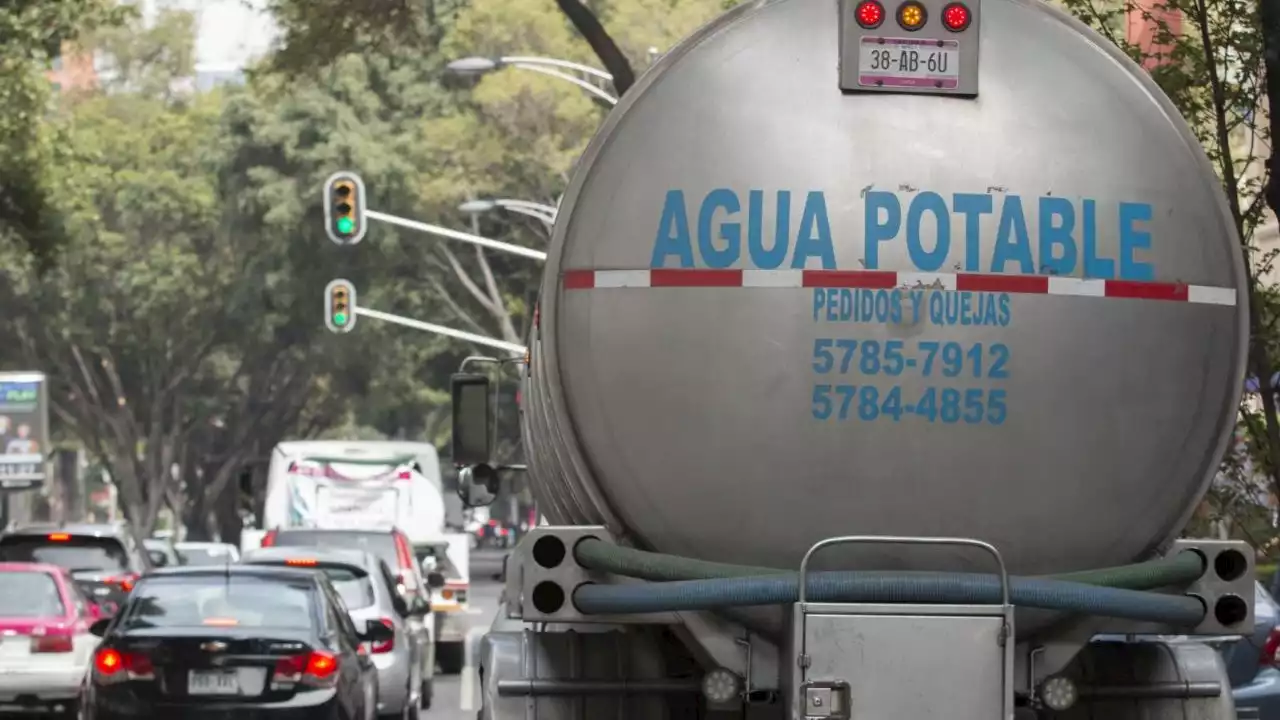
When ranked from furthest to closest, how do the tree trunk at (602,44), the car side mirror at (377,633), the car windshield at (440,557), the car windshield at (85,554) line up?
the car windshield at (440,557), the car windshield at (85,554), the tree trunk at (602,44), the car side mirror at (377,633)

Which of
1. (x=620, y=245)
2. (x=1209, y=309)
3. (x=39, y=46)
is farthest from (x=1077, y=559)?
(x=39, y=46)

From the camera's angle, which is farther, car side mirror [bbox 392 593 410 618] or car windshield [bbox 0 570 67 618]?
car side mirror [bbox 392 593 410 618]

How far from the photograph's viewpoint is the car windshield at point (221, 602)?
14.9m

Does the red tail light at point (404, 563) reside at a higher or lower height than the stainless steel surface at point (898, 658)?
lower

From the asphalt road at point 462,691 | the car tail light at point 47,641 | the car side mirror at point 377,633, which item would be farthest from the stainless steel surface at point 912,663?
the car tail light at point 47,641

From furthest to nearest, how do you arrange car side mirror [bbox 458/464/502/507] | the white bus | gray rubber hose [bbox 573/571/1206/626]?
the white bus → car side mirror [bbox 458/464/502/507] → gray rubber hose [bbox 573/571/1206/626]

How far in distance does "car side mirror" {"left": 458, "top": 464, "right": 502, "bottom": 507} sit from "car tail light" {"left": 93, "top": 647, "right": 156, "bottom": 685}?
10.9 feet

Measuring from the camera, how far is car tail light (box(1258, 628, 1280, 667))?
1332 centimetres

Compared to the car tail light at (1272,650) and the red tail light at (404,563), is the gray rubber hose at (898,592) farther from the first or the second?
the red tail light at (404,563)

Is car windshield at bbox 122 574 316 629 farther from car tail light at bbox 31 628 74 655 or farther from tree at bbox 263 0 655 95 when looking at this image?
tree at bbox 263 0 655 95

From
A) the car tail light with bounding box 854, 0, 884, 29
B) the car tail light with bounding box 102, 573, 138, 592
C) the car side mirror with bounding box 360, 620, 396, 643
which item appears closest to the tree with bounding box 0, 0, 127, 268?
the car tail light with bounding box 102, 573, 138, 592

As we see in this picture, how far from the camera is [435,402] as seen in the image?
188 ft

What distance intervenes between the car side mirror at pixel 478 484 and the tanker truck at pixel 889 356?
427 cm

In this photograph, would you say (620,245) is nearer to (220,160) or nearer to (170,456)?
(220,160)
